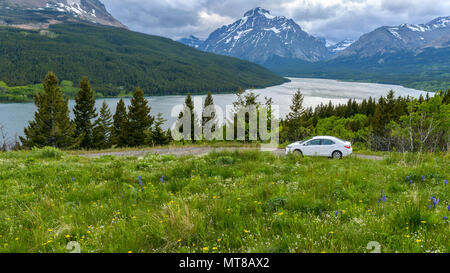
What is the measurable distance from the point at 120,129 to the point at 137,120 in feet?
17.7

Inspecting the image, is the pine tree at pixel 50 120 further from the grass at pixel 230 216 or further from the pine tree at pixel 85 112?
the grass at pixel 230 216

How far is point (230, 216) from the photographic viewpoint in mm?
4297

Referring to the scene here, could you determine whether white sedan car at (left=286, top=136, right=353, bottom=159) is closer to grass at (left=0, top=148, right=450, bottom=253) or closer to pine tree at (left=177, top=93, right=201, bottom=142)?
grass at (left=0, top=148, right=450, bottom=253)

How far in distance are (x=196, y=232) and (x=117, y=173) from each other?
564 cm

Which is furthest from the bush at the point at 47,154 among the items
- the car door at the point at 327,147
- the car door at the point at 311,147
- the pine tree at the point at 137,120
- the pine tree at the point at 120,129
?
the pine tree at the point at 120,129

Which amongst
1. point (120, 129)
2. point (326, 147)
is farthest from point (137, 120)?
point (326, 147)

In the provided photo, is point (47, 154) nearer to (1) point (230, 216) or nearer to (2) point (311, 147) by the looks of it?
(1) point (230, 216)

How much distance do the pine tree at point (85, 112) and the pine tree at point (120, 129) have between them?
15.5 feet

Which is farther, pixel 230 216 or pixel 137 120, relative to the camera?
pixel 137 120

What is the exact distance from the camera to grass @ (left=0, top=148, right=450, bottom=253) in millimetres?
3502

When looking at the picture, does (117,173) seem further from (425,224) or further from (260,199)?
(425,224)

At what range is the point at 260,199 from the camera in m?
5.43

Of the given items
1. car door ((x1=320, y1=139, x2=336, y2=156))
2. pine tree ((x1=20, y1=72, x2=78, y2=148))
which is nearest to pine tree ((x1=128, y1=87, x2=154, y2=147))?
pine tree ((x1=20, y1=72, x2=78, y2=148))
